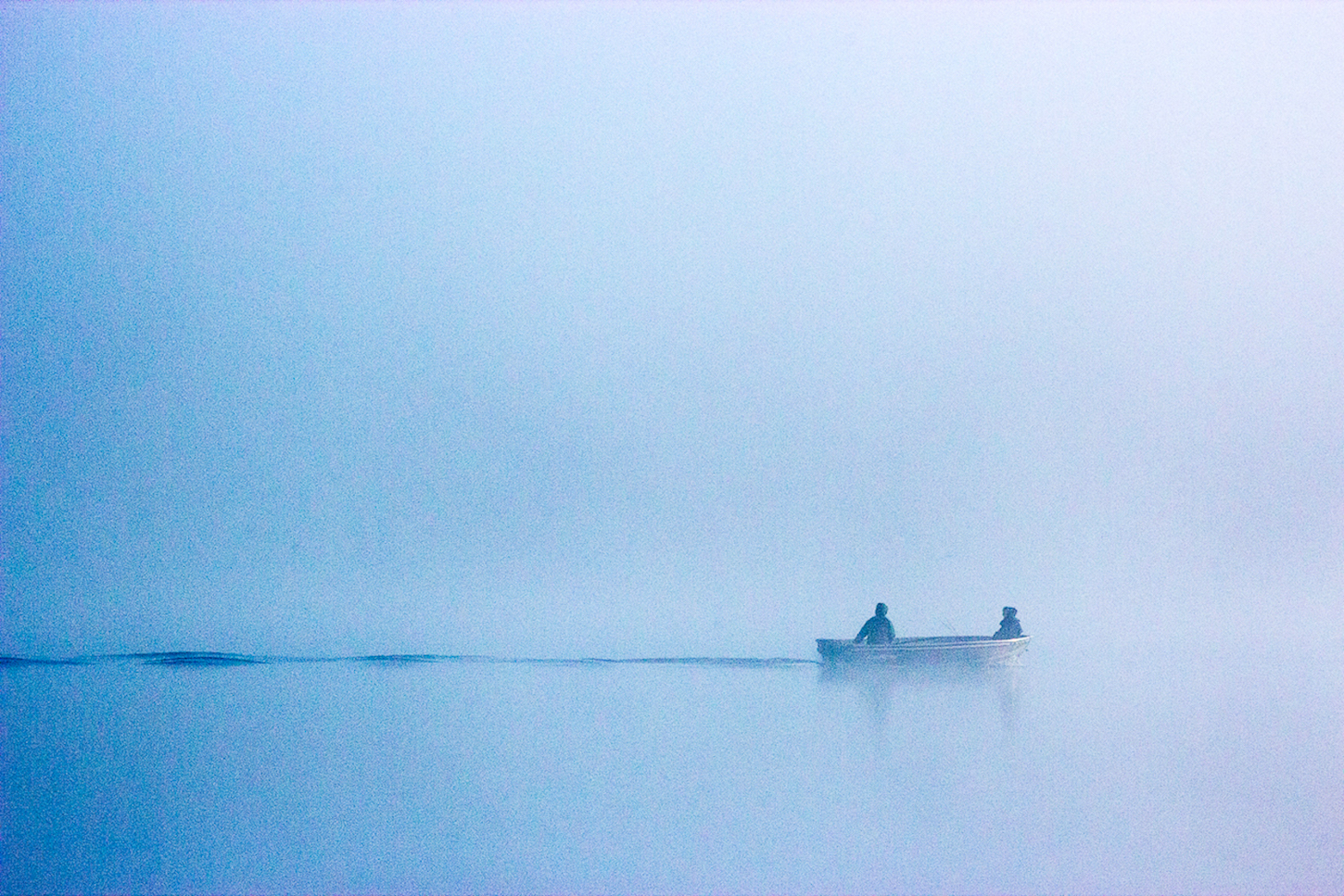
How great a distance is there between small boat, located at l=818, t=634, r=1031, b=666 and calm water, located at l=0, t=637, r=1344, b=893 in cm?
249

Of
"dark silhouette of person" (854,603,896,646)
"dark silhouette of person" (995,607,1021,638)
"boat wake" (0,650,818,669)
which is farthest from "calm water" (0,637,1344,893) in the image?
"boat wake" (0,650,818,669)

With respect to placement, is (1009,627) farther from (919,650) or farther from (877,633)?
(877,633)

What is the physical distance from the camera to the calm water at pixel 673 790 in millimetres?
5973

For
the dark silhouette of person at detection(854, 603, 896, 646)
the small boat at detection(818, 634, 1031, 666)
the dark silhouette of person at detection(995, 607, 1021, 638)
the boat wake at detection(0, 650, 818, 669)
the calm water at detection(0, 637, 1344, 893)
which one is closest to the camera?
the calm water at detection(0, 637, 1344, 893)

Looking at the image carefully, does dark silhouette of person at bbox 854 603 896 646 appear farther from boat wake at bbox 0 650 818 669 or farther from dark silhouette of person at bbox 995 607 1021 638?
dark silhouette of person at bbox 995 607 1021 638

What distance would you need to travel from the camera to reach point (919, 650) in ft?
52.6

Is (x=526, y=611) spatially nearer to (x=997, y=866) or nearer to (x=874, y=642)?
(x=874, y=642)

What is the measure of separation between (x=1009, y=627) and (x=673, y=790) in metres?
10.4

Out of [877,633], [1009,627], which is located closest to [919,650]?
[877,633]

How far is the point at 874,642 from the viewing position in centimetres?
1598

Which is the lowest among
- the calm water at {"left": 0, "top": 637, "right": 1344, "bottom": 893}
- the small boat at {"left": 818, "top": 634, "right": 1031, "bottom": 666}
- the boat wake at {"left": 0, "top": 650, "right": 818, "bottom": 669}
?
the calm water at {"left": 0, "top": 637, "right": 1344, "bottom": 893}

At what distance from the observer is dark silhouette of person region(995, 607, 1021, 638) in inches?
664

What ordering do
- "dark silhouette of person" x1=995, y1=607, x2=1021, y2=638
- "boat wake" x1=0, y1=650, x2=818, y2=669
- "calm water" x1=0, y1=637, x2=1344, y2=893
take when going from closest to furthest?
1. "calm water" x1=0, y1=637, x2=1344, y2=893
2. "dark silhouette of person" x1=995, y1=607, x2=1021, y2=638
3. "boat wake" x1=0, y1=650, x2=818, y2=669

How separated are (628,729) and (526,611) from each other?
19146 millimetres
